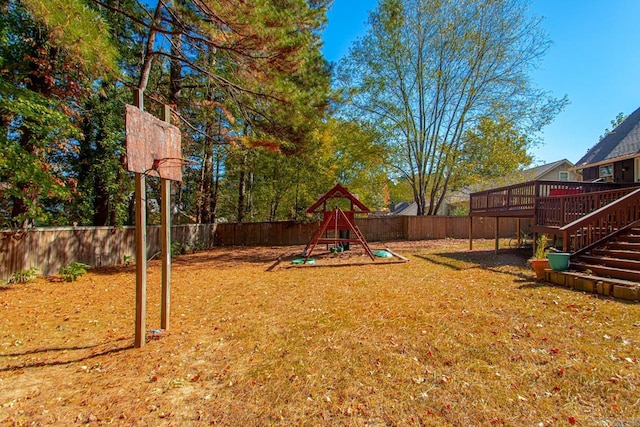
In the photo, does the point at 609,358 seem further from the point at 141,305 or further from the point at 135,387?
the point at 141,305

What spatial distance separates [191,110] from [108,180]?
15.4 ft

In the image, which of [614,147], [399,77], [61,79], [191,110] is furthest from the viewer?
[399,77]

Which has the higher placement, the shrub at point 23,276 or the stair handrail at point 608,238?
the stair handrail at point 608,238

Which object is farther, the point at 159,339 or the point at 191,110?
the point at 191,110

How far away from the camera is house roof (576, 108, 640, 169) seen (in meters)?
13.7

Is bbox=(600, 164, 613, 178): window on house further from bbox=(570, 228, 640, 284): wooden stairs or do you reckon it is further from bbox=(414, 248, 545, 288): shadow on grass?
bbox=(570, 228, 640, 284): wooden stairs

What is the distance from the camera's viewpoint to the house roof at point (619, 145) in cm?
1368

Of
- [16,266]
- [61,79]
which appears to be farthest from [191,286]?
[61,79]

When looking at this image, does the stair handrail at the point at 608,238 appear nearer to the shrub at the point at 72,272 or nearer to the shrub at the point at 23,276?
the shrub at the point at 72,272

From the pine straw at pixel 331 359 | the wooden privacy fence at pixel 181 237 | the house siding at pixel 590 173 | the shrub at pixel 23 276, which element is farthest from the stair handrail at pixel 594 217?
the shrub at pixel 23 276

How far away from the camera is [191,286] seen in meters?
6.78

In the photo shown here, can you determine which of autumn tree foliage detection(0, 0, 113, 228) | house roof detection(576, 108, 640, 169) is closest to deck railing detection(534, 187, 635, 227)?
house roof detection(576, 108, 640, 169)

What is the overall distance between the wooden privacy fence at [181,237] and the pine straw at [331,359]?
146 centimetres

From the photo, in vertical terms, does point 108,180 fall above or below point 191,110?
below
